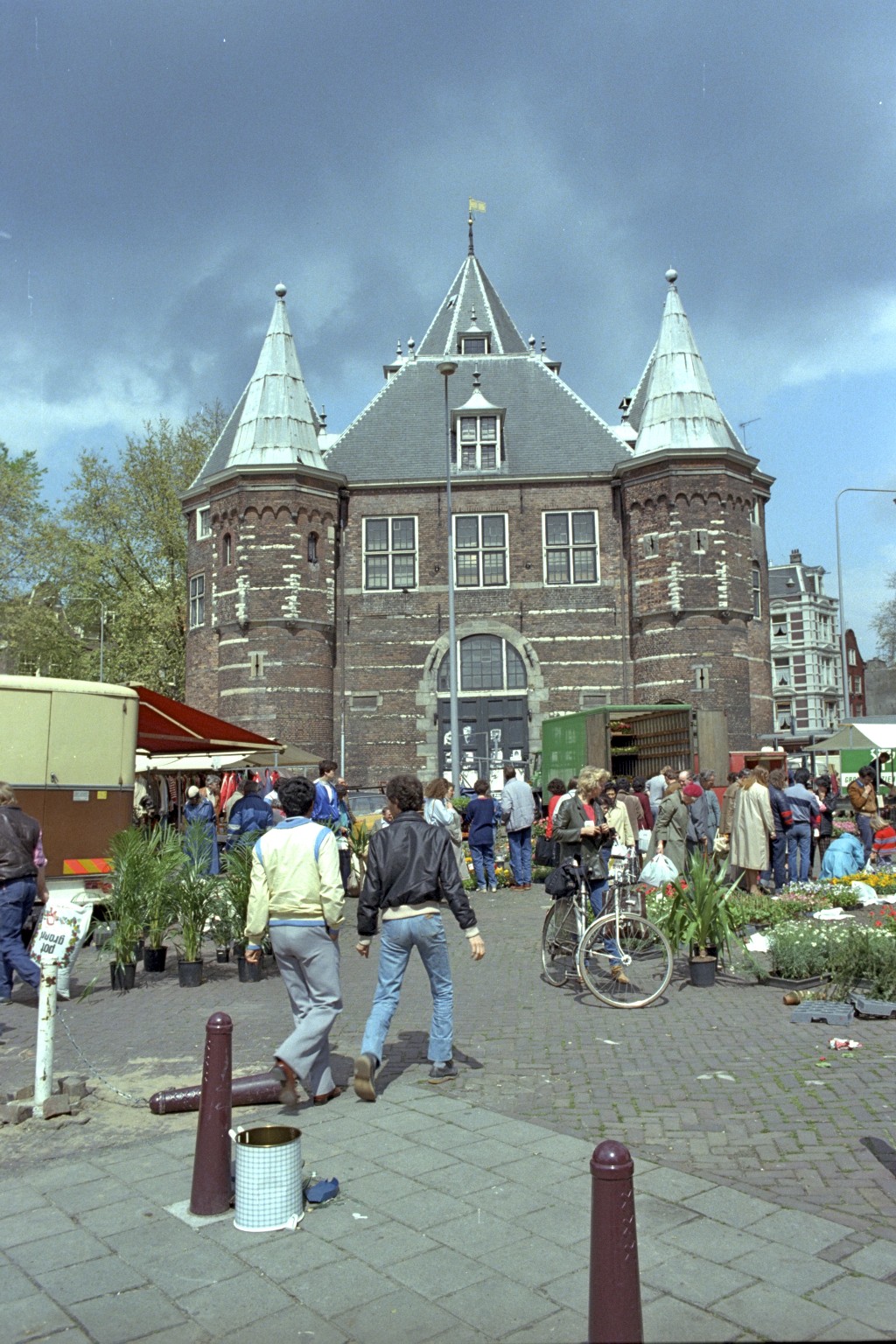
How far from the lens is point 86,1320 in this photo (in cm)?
352

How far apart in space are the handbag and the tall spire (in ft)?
75.7

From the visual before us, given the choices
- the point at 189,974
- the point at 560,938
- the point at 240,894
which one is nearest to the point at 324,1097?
the point at 560,938

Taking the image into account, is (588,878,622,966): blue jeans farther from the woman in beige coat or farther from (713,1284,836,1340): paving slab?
(713,1284,836,1340): paving slab

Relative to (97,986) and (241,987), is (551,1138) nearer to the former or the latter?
(241,987)

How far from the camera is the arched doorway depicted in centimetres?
3141

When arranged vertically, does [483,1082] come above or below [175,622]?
below

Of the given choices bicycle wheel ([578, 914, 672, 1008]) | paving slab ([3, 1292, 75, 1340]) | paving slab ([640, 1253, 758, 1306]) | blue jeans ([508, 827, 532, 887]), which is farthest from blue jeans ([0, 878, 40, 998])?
blue jeans ([508, 827, 532, 887])

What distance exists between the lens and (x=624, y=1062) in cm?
654

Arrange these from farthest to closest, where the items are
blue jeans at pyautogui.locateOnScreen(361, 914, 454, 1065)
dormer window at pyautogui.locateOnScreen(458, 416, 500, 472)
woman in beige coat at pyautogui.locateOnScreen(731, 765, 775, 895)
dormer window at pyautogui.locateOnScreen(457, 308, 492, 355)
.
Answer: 1. dormer window at pyautogui.locateOnScreen(457, 308, 492, 355)
2. dormer window at pyautogui.locateOnScreen(458, 416, 500, 472)
3. woman in beige coat at pyautogui.locateOnScreen(731, 765, 775, 895)
4. blue jeans at pyautogui.locateOnScreen(361, 914, 454, 1065)

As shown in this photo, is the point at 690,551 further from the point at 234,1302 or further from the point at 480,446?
the point at 234,1302

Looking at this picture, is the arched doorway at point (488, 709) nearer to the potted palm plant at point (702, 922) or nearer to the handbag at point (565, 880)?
the potted palm plant at point (702, 922)

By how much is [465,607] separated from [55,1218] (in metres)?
27.9

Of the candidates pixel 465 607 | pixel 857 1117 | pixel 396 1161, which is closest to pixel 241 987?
pixel 396 1161

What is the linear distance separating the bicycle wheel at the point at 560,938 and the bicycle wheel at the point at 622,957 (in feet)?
1.37
